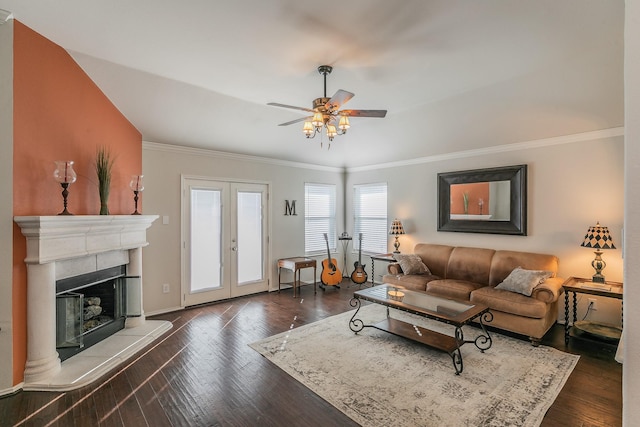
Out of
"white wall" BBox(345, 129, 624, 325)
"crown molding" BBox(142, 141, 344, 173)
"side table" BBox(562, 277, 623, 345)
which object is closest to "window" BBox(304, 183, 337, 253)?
"crown molding" BBox(142, 141, 344, 173)

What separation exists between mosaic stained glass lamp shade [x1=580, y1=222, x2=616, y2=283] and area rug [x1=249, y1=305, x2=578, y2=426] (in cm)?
114

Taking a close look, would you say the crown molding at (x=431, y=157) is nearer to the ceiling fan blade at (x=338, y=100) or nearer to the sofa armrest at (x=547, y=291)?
the sofa armrest at (x=547, y=291)

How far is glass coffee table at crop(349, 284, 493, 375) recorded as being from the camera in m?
3.12

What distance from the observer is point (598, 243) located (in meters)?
3.62

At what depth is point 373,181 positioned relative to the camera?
261 inches

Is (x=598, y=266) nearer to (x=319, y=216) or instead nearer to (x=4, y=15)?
(x=319, y=216)

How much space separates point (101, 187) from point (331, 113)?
8.89 ft

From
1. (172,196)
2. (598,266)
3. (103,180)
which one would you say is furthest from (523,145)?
(103,180)

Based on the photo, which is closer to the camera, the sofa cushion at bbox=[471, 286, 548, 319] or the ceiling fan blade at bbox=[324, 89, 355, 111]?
the ceiling fan blade at bbox=[324, 89, 355, 111]

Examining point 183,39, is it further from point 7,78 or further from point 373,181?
point 373,181

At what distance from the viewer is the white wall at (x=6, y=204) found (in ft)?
8.39

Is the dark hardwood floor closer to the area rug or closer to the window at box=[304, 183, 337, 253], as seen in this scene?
the area rug

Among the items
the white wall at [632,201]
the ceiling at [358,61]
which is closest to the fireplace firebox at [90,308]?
the ceiling at [358,61]

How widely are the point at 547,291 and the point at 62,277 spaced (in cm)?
521
